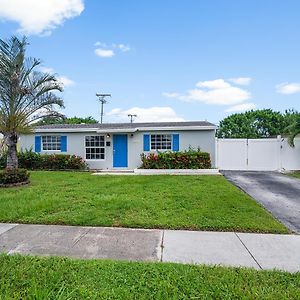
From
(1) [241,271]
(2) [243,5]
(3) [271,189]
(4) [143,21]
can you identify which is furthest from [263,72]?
(1) [241,271]

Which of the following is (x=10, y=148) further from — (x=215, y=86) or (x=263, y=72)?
(x=215, y=86)

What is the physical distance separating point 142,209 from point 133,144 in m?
10.8

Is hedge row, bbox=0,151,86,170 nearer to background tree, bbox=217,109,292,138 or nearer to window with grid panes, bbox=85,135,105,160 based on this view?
window with grid panes, bbox=85,135,105,160

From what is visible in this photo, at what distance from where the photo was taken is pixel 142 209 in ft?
22.6

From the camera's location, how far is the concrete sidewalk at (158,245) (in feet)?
13.6

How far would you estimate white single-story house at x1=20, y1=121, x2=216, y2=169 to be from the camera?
55.7 feet

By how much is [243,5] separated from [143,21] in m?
4.71

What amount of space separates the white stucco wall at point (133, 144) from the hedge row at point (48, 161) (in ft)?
2.75

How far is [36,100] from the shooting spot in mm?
12555

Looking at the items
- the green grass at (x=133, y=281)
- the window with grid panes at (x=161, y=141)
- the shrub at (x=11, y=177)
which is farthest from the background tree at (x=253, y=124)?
the green grass at (x=133, y=281)

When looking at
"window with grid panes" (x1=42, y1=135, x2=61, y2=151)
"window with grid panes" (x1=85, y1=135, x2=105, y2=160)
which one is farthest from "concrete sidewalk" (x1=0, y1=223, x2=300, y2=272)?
"window with grid panes" (x1=42, y1=135, x2=61, y2=151)

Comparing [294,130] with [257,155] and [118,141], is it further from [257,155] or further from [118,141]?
[118,141]

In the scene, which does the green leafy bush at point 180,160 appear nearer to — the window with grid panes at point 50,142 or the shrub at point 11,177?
the window with grid panes at point 50,142

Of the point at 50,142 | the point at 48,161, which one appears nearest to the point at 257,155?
the point at 48,161
